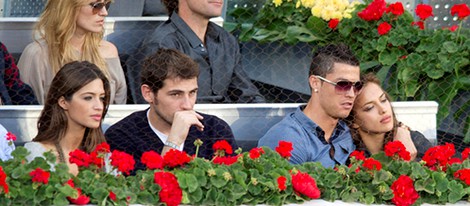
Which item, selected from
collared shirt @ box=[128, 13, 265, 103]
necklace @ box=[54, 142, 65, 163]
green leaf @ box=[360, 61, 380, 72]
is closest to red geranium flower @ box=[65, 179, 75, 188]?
necklace @ box=[54, 142, 65, 163]

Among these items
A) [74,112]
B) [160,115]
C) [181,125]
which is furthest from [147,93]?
[74,112]

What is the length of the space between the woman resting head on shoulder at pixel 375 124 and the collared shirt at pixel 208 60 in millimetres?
689

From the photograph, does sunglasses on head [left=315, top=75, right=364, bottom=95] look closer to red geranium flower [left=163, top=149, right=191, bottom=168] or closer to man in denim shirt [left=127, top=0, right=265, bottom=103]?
man in denim shirt [left=127, top=0, right=265, bottom=103]

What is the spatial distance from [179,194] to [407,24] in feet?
8.65

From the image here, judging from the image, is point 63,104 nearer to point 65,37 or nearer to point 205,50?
point 65,37

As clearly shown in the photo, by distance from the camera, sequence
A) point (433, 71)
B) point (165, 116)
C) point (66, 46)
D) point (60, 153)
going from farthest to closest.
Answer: point (433, 71), point (66, 46), point (165, 116), point (60, 153)

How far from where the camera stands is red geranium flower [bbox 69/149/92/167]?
4848mm

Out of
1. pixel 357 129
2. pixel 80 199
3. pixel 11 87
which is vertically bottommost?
pixel 11 87

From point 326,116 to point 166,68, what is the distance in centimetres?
74

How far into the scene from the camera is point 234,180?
16.4ft

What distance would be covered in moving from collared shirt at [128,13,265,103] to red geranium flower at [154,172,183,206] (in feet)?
5.19

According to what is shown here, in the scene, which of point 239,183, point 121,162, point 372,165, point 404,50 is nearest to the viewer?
point 121,162

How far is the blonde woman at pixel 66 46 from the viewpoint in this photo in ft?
20.8

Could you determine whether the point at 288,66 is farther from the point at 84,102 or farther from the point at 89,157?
the point at 89,157
